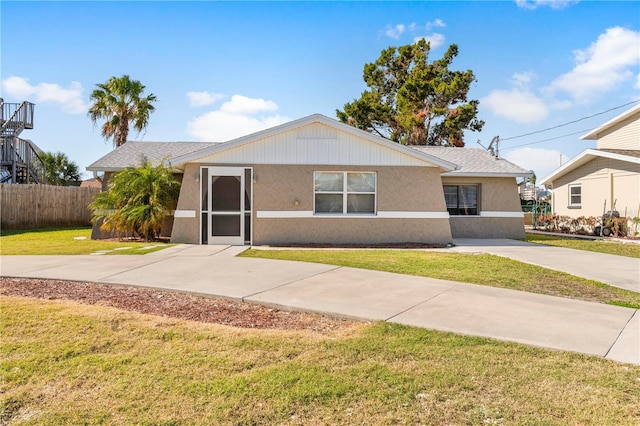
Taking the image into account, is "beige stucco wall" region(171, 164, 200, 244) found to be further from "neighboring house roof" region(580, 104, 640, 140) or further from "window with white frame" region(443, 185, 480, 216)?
"neighboring house roof" region(580, 104, 640, 140)

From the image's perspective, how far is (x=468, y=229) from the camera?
630 inches

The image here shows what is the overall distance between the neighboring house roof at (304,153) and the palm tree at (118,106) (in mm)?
13917

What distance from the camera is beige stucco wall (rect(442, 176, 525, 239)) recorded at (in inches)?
630

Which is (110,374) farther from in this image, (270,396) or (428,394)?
(428,394)

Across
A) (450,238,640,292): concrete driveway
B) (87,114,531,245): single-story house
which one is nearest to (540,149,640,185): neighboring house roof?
(450,238,640,292): concrete driveway

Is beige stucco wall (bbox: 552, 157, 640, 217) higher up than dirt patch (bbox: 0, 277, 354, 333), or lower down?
higher up

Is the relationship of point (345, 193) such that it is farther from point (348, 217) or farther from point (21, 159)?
point (21, 159)

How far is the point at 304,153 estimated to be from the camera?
1327 centimetres

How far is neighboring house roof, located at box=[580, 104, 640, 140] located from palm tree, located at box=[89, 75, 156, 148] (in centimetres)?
2528

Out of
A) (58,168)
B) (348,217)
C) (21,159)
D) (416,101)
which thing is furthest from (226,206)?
(58,168)

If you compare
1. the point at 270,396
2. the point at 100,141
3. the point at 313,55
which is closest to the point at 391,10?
the point at 313,55

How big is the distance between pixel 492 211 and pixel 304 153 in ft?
25.7

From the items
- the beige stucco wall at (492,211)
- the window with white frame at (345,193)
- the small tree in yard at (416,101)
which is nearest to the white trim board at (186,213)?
the window with white frame at (345,193)

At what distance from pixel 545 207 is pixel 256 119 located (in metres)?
17.8
